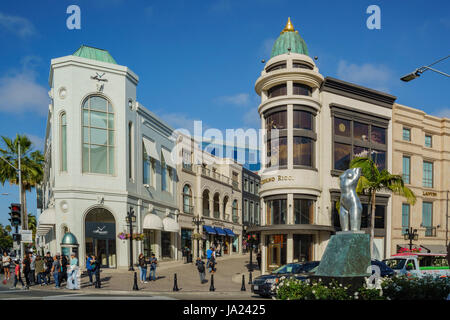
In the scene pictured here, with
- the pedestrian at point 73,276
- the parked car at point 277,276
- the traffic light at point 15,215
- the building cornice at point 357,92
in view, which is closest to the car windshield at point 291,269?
the parked car at point 277,276

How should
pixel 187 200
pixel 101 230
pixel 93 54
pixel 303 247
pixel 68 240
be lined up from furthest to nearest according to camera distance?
pixel 187 200 < pixel 93 54 < pixel 101 230 < pixel 303 247 < pixel 68 240

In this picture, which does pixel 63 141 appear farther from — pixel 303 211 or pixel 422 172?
pixel 422 172

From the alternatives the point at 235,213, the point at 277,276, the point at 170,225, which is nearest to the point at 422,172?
the point at 170,225

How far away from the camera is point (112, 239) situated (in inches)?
1175

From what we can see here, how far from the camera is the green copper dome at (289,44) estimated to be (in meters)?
31.4

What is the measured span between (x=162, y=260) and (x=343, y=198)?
90.1 ft

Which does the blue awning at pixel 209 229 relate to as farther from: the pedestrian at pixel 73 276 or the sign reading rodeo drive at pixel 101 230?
the pedestrian at pixel 73 276

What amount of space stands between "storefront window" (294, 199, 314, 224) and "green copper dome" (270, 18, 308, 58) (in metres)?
11.9

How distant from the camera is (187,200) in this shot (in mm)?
45062

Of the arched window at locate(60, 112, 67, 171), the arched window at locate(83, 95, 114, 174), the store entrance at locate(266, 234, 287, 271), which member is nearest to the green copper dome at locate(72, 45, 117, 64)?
the arched window at locate(83, 95, 114, 174)

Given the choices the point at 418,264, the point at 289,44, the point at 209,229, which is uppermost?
the point at 289,44

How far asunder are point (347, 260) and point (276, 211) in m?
18.1

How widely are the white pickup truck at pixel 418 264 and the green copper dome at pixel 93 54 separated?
26.5 meters

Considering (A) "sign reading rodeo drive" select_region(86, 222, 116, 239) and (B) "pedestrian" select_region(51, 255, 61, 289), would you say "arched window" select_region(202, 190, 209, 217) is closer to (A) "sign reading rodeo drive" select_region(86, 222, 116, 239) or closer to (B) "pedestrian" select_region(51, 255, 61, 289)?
(A) "sign reading rodeo drive" select_region(86, 222, 116, 239)
